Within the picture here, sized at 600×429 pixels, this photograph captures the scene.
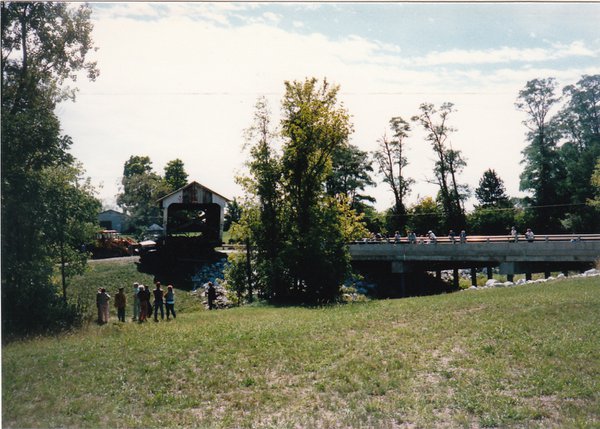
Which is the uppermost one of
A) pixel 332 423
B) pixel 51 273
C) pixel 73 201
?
pixel 73 201

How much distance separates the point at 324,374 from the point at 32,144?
14.8m

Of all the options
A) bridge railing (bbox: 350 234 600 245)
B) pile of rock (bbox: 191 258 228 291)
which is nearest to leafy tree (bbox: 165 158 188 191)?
pile of rock (bbox: 191 258 228 291)

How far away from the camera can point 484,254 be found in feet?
116

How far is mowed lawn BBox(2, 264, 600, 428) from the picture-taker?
31.2 ft

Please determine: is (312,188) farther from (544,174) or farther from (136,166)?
(544,174)

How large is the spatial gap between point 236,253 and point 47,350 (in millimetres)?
17349

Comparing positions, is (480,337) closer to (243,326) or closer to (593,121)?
(243,326)

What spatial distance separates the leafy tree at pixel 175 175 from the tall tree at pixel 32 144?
5784 mm

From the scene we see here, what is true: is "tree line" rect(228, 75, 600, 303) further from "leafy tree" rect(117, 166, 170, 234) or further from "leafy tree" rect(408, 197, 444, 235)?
"leafy tree" rect(408, 197, 444, 235)

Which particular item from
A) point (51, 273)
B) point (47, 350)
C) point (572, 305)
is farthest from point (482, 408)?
point (51, 273)

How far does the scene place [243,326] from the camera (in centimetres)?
1778

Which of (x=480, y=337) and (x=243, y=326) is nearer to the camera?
(x=480, y=337)

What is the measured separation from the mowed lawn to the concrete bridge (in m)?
15.9

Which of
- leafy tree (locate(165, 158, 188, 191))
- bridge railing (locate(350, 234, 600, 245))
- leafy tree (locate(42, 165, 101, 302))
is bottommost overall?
bridge railing (locate(350, 234, 600, 245))
